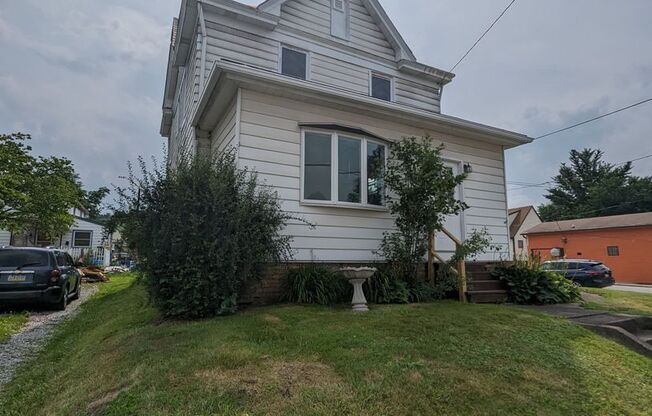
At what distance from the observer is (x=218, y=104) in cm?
→ 718

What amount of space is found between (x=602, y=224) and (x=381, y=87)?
25.4 meters

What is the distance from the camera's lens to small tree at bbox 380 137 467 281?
6637 mm

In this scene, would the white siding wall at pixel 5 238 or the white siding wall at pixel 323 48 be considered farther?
the white siding wall at pixel 5 238

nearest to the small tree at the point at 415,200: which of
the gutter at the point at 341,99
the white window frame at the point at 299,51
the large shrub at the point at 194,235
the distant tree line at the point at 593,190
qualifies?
the gutter at the point at 341,99

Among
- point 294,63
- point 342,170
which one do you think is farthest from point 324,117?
point 294,63

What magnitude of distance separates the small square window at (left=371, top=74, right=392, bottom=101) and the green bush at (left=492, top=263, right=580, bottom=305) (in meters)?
6.60

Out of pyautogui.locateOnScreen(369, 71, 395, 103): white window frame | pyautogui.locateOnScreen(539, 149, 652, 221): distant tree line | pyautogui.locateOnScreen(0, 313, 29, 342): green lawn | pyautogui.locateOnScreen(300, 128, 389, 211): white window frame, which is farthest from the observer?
pyautogui.locateOnScreen(539, 149, 652, 221): distant tree line

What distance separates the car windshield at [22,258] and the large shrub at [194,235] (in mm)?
4773

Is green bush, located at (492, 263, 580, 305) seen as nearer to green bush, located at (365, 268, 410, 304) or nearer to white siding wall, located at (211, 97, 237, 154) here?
green bush, located at (365, 268, 410, 304)

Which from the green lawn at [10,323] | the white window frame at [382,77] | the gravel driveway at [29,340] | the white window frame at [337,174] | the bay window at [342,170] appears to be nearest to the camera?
the gravel driveway at [29,340]

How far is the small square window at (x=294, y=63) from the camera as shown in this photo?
34.2 ft

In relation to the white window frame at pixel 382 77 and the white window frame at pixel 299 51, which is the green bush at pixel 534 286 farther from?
the white window frame at pixel 299 51

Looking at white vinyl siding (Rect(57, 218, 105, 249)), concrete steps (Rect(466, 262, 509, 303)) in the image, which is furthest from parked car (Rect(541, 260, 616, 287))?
white vinyl siding (Rect(57, 218, 105, 249))

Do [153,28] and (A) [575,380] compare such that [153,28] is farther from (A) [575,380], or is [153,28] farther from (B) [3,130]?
(A) [575,380]
